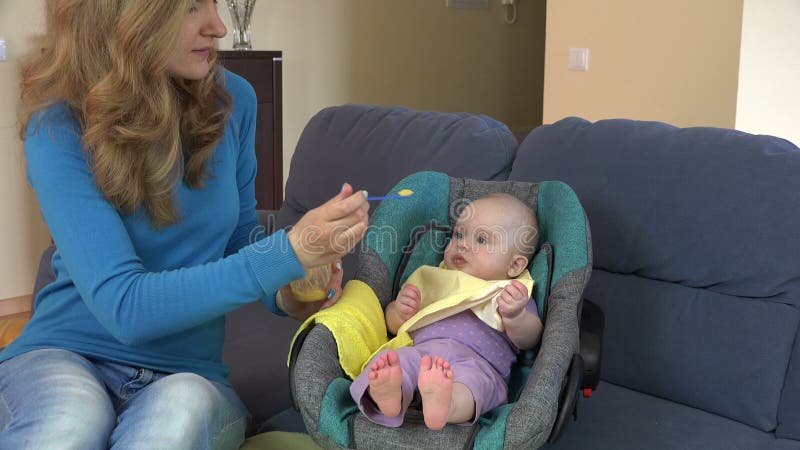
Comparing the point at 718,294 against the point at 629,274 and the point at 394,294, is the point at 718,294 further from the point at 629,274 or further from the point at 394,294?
the point at 394,294

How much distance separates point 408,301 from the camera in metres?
1.72

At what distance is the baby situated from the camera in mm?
1326

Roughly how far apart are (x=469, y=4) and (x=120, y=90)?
184 inches

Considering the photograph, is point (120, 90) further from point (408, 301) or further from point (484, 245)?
point (484, 245)

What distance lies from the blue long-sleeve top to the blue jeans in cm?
5

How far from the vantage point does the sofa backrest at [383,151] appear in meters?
2.22

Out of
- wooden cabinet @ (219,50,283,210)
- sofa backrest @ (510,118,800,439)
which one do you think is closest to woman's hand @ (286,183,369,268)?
sofa backrest @ (510,118,800,439)

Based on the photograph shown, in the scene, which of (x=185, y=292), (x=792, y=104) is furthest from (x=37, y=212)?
(x=792, y=104)

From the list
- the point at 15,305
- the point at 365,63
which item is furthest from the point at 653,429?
the point at 365,63

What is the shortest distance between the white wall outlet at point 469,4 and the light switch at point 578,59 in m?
1.53

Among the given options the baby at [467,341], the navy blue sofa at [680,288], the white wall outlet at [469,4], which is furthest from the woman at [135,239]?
the white wall outlet at [469,4]

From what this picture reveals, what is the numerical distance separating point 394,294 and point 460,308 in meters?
0.20

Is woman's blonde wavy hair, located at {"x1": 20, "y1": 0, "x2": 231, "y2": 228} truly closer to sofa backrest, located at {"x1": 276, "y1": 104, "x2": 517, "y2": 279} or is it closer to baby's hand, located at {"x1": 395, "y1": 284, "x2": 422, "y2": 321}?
baby's hand, located at {"x1": 395, "y1": 284, "x2": 422, "y2": 321}

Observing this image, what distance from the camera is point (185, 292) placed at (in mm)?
1343
